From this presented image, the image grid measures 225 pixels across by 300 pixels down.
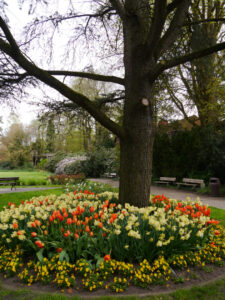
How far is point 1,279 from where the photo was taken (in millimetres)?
2844

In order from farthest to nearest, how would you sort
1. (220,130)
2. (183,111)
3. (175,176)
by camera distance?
(183,111), (175,176), (220,130)

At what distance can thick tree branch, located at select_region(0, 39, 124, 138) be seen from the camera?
13.1 feet

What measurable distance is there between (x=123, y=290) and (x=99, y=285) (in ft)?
0.85

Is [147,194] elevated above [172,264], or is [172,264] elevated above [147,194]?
[147,194]

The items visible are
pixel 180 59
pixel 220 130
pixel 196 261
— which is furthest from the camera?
pixel 220 130

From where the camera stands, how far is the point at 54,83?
414cm

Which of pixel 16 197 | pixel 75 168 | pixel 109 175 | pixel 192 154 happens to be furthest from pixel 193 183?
pixel 75 168

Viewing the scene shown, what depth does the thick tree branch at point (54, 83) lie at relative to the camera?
399 cm

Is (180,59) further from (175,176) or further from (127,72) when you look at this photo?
(175,176)

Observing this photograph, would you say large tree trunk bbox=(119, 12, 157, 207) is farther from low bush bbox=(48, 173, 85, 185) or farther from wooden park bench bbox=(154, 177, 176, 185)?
low bush bbox=(48, 173, 85, 185)

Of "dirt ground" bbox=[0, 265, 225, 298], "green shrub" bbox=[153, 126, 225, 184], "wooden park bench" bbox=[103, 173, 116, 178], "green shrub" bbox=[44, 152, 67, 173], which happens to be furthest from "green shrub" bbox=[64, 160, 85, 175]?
"dirt ground" bbox=[0, 265, 225, 298]

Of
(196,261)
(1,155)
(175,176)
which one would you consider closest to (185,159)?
(175,176)

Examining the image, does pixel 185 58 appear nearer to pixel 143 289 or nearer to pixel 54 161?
pixel 143 289

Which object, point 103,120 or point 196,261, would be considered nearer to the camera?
point 196,261
